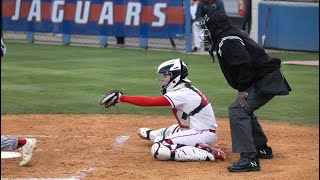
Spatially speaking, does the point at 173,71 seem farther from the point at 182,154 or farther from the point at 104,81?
the point at 104,81

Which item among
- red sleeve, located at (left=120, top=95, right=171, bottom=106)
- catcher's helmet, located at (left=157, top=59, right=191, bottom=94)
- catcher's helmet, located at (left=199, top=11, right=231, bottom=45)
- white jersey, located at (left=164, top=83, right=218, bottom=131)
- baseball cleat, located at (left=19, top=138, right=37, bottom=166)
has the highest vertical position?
catcher's helmet, located at (left=199, top=11, right=231, bottom=45)

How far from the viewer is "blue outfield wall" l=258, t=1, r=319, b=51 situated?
899 inches

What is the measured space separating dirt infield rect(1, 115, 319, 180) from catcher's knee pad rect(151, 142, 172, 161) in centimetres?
6

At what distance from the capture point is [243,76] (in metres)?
8.46

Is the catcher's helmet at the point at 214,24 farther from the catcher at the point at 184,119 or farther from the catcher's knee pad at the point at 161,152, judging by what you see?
the catcher's knee pad at the point at 161,152

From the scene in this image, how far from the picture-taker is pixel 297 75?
57.2 feet

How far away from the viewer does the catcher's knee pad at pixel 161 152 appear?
8938 millimetres

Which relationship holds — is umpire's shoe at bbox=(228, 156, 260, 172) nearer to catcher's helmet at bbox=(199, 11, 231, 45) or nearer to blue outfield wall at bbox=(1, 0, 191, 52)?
catcher's helmet at bbox=(199, 11, 231, 45)

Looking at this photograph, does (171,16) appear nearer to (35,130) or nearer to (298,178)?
(35,130)

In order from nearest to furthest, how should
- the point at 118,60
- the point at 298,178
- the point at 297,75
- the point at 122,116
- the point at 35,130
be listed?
the point at 298,178 → the point at 35,130 → the point at 122,116 → the point at 297,75 → the point at 118,60

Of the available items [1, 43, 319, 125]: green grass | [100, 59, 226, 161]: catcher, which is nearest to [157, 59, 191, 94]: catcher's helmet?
[100, 59, 226, 161]: catcher

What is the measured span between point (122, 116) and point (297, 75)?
6.05 meters

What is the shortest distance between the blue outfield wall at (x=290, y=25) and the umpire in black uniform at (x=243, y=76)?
46.9ft

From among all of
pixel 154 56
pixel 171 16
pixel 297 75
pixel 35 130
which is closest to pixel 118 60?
pixel 154 56
